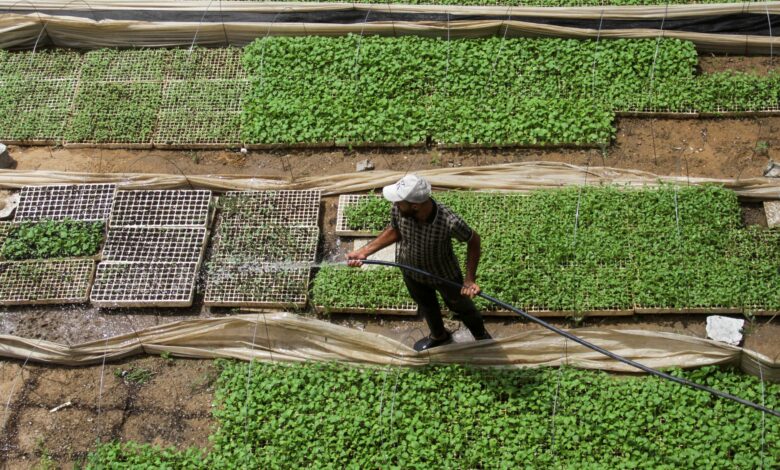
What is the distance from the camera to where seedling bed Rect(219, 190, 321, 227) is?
6.59 meters

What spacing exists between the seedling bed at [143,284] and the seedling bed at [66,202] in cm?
63

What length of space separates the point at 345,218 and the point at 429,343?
1.46 m

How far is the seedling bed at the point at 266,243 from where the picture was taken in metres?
6.37

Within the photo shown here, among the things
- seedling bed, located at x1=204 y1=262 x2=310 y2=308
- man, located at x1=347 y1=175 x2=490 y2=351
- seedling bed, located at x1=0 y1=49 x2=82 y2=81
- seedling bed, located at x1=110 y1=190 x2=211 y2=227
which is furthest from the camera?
seedling bed, located at x1=0 y1=49 x2=82 y2=81

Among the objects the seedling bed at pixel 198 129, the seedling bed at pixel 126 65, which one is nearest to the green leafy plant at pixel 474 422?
the seedling bed at pixel 198 129

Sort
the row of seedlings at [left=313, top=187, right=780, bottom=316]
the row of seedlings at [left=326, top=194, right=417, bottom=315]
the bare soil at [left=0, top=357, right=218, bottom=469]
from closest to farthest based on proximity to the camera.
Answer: the bare soil at [left=0, top=357, right=218, bottom=469] < the row of seedlings at [left=313, top=187, right=780, bottom=316] < the row of seedlings at [left=326, top=194, right=417, bottom=315]

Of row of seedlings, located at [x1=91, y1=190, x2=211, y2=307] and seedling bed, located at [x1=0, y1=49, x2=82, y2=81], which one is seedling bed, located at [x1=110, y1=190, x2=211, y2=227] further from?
seedling bed, located at [x1=0, y1=49, x2=82, y2=81]

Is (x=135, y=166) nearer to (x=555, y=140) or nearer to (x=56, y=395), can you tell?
(x=56, y=395)

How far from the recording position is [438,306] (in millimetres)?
5441

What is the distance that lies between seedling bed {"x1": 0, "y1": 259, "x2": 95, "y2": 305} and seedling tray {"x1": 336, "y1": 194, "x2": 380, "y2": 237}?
2.16 meters

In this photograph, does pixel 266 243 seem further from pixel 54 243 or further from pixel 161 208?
pixel 54 243

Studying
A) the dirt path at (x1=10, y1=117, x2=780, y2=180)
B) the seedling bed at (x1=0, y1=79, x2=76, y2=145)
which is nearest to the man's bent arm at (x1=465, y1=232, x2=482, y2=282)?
the dirt path at (x1=10, y1=117, x2=780, y2=180)

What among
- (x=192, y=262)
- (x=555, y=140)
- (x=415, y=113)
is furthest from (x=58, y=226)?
(x=555, y=140)

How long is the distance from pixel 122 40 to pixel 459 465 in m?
5.77
